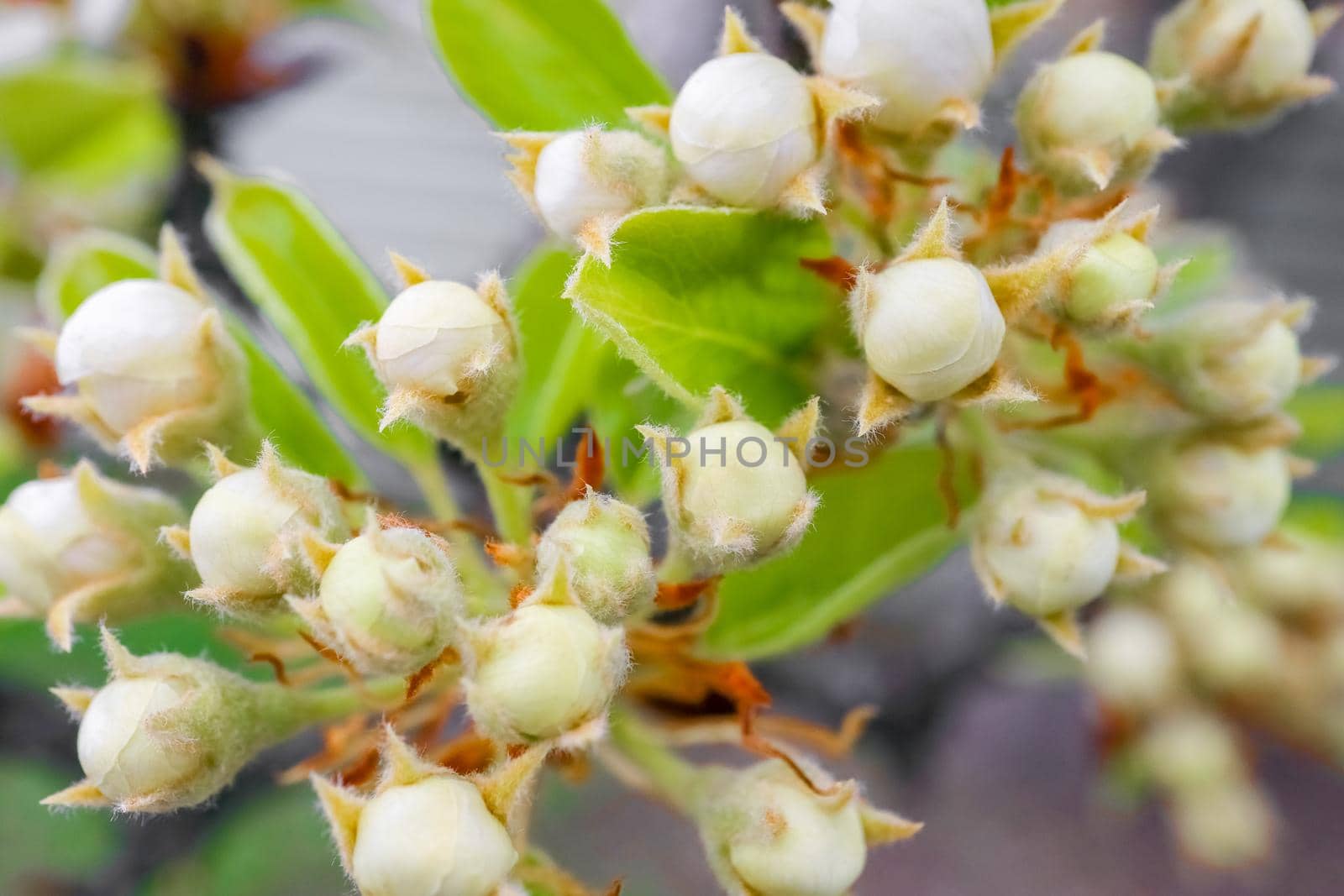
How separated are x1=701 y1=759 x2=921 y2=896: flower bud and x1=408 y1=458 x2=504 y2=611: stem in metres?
0.19

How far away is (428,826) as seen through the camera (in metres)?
0.51

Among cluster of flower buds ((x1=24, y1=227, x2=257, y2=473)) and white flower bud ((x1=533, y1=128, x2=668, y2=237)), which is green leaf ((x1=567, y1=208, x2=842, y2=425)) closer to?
white flower bud ((x1=533, y1=128, x2=668, y2=237))

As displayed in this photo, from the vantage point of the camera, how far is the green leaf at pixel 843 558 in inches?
30.3

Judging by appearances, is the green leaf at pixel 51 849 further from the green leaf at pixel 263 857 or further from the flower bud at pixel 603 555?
the flower bud at pixel 603 555

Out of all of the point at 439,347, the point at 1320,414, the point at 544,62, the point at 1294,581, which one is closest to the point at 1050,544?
the point at 439,347

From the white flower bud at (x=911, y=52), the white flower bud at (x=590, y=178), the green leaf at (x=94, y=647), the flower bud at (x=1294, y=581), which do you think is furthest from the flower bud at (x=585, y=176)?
the flower bud at (x=1294, y=581)

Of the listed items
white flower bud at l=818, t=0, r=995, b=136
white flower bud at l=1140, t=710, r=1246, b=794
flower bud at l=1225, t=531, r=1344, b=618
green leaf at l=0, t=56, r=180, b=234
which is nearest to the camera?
white flower bud at l=818, t=0, r=995, b=136

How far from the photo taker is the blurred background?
4.56ft

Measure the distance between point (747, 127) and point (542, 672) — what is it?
0.29m

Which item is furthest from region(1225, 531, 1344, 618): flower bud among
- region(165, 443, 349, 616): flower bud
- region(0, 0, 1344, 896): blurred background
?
region(165, 443, 349, 616): flower bud

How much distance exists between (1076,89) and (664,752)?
0.51 metres

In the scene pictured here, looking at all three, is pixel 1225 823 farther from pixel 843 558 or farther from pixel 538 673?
pixel 538 673

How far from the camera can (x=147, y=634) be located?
109 centimetres

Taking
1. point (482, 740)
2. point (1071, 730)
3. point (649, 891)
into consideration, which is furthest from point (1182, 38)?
point (1071, 730)
